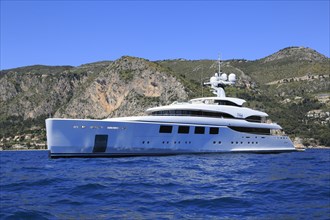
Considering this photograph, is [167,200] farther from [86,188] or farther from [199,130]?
[199,130]

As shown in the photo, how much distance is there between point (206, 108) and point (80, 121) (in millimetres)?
13297

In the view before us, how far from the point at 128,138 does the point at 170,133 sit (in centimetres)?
430

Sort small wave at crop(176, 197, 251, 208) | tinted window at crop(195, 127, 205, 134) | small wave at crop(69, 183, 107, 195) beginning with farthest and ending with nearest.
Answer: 1. tinted window at crop(195, 127, 205, 134)
2. small wave at crop(69, 183, 107, 195)
3. small wave at crop(176, 197, 251, 208)

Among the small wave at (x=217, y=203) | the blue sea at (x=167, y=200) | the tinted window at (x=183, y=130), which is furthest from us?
the tinted window at (x=183, y=130)

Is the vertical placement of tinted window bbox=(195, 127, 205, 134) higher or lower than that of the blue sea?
higher

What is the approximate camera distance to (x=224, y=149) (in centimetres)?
4412

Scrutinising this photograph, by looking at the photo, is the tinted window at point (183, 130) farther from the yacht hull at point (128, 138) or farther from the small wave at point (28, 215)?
the small wave at point (28, 215)

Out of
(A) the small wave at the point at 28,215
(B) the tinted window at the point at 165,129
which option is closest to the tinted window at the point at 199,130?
(B) the tinted window at the point at 165,129

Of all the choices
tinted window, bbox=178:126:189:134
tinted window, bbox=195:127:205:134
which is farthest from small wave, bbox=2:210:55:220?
tinted window, bbox=195:127:205:134

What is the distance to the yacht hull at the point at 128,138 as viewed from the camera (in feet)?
124

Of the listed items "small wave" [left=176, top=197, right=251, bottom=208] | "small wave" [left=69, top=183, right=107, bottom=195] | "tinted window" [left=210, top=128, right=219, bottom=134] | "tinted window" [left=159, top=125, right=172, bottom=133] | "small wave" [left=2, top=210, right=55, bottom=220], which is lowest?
"small wave" [left=69, top=183, right=107, bottom=195]

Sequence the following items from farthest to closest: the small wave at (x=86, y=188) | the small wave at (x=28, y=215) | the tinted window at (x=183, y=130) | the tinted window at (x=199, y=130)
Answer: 1. the tinted window at (x=199, y=130)
2. the tinted window at (x=183, y=130)
3. the small wave at (x=86, y=188)
4. the small wave at (x=28, y=215)

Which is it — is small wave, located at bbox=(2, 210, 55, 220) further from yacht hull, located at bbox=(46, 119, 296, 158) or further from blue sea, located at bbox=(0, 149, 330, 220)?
yacht hull, located at bbox=(46, 119, 296, 158)

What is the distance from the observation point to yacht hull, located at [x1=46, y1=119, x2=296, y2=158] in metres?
37.7
